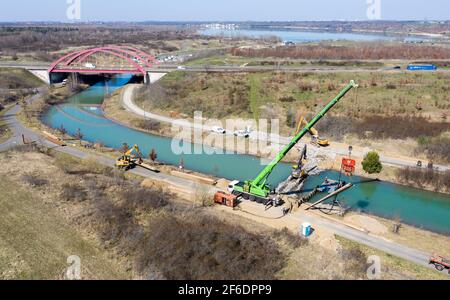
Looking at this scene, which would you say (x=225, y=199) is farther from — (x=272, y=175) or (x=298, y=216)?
(x=272, y=175)

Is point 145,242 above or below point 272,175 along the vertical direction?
below

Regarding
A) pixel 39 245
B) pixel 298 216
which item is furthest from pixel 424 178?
pixel 39 245

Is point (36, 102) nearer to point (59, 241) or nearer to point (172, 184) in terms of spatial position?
point (172, 184)

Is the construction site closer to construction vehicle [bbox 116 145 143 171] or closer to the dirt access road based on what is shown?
construction vehicle [bbox 116 145 143 171]

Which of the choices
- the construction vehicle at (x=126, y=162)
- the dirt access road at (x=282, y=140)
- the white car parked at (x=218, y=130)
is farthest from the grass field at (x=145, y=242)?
the white car parked at (x=218, y=130)

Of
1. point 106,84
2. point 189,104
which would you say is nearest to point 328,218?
point 189,104
